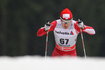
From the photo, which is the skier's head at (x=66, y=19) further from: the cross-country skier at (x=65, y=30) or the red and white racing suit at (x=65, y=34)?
the red and white racing suit at (x=65, y=34)

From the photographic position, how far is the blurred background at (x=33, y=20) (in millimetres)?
29484

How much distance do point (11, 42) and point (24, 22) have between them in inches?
60.3

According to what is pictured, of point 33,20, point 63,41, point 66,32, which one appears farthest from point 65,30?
point 33,20

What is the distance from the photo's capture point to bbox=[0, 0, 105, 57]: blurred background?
29484mm

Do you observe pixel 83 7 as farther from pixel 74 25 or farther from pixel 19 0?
pixel 74 25

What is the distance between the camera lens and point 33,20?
99.2 feet

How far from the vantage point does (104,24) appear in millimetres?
29750
